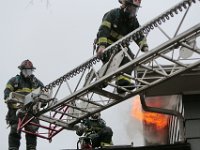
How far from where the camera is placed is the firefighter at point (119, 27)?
30.5 feet

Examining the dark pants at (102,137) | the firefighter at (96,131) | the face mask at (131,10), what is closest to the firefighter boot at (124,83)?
the face mask at (131,10)

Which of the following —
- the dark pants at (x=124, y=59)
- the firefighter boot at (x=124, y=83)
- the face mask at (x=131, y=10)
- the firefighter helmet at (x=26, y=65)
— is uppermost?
the face mask at (x=131, y=10)

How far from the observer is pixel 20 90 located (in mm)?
10914

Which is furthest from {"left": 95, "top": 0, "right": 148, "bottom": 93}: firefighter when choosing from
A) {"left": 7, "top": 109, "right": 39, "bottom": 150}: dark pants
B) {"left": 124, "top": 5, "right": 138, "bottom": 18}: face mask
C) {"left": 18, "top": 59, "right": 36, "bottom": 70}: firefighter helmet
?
{"left": 7, "top": 109, "right": 39, "bottom": 150}: dark pants

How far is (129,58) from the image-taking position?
870 centimetres

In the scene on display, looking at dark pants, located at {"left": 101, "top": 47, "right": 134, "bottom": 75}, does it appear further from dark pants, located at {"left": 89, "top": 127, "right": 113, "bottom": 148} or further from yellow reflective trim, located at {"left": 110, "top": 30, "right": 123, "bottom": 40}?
dark pants, located at {"left": 89, "top": 127, "right": 113, "bottom": 148}

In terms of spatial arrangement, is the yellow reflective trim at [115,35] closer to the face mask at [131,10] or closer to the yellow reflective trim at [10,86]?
the face mask at [131,10]

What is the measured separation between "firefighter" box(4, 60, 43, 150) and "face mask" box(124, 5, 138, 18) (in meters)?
2.32

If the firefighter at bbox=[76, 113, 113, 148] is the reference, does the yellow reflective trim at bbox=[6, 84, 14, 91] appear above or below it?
above

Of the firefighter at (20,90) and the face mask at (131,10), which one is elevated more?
the face mask at (131,10)

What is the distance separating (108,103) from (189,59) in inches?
69.4

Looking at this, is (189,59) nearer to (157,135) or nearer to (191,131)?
(191,131)

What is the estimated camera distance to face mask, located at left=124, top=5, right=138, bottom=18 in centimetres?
964

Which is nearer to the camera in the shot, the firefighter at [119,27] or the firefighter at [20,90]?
the firefighter at [119,27]
